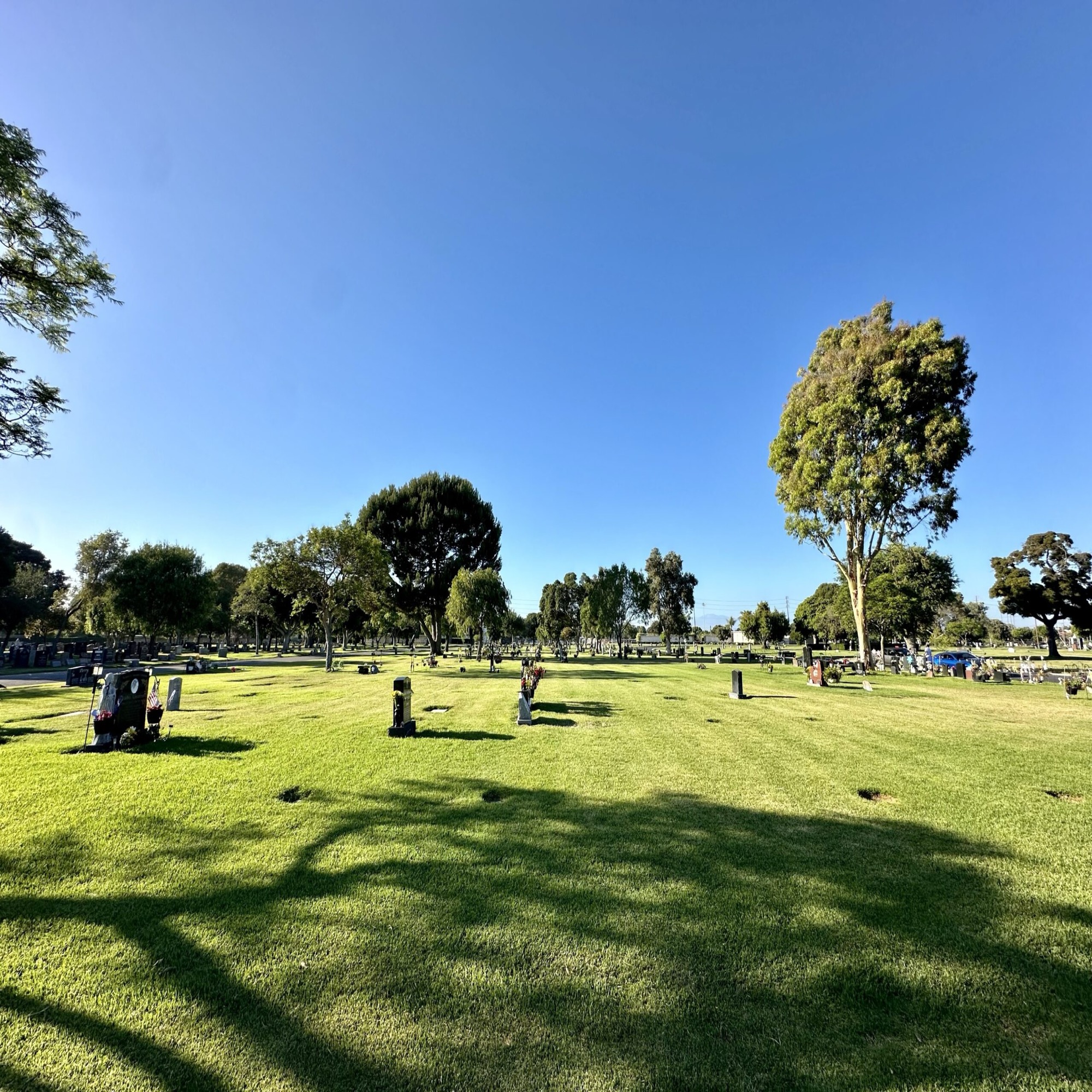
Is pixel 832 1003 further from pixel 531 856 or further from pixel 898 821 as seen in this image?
pixel 898 821

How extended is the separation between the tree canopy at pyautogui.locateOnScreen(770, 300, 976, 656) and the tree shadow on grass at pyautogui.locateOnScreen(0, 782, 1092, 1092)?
84.6 ft

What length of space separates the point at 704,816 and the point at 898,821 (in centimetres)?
226

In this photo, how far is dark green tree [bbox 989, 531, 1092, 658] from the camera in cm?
4947

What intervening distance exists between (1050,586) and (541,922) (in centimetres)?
6905

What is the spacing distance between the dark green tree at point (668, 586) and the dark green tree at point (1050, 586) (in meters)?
31.2

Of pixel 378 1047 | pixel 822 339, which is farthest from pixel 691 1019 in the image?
pixel 822 339

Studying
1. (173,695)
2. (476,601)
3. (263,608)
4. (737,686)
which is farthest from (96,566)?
(737,686)

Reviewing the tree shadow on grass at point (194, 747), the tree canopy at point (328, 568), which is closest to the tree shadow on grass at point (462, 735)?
the tree shadow on grass at point (194, 747)

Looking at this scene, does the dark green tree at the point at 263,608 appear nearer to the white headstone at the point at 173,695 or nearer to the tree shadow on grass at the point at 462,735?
the white headstone at the point at 173,695

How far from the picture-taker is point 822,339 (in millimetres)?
30312

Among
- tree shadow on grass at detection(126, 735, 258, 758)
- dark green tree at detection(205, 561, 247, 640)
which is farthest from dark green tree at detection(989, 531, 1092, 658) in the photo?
dark green tree at detection(205, 561, 247, 640)

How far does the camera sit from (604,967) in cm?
334

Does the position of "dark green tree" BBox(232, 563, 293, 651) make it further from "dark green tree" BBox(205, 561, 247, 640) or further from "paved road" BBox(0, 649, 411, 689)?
"paved road" BBox(0, 649, 411, 689)

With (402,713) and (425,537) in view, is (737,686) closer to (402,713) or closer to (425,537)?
(402,713)
